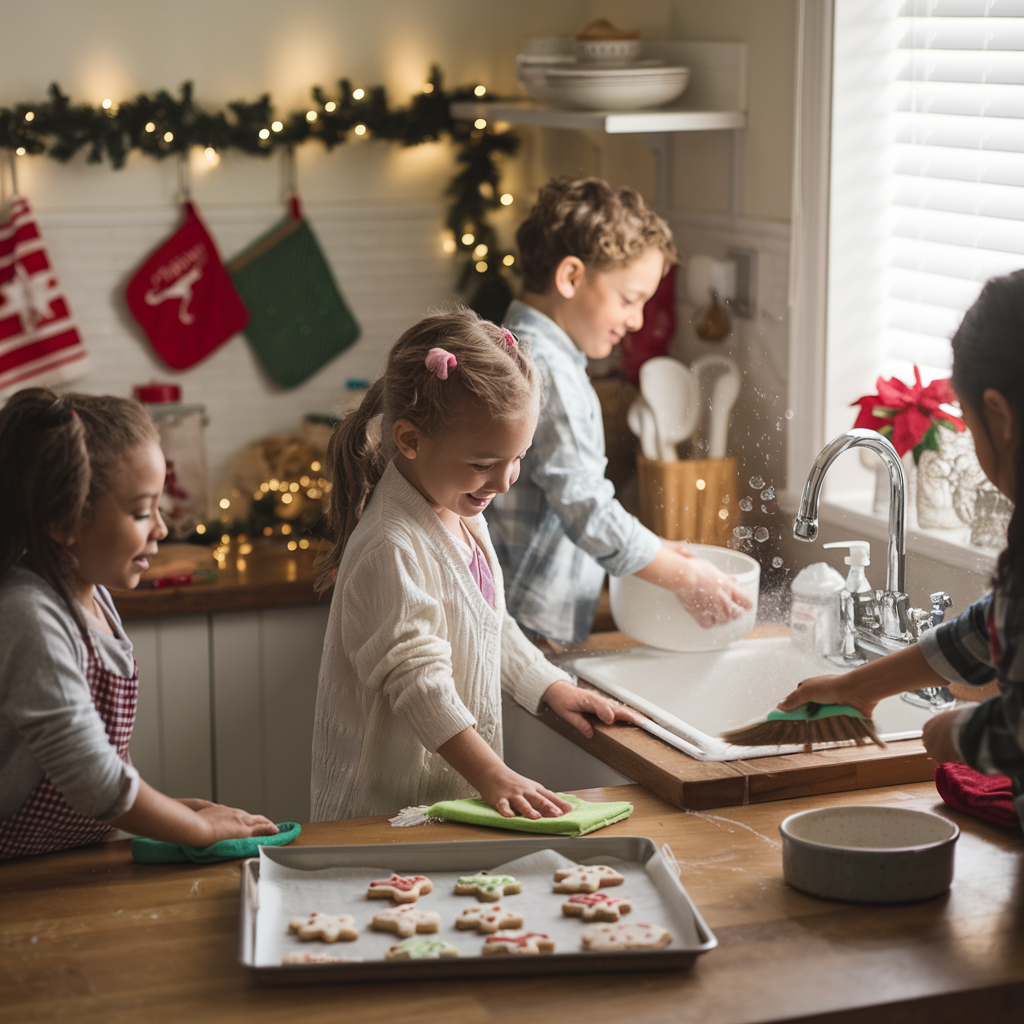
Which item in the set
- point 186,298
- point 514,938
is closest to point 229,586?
point 186,298

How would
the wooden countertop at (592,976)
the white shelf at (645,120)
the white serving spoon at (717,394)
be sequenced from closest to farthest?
the wooden countertop at (592,976) < the white serving spoon at (717,394) < the white shelf at (645,120)

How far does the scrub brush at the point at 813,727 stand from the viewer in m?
1.30

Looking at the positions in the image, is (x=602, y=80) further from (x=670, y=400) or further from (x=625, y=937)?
(x=625, y=937)

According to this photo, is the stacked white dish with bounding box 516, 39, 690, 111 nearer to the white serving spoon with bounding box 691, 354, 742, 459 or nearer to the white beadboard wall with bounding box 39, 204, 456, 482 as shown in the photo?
the white serving spoon with bounding box 691, 354, 742, 459

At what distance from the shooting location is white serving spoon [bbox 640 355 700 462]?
2027mm

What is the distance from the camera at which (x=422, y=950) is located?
0.98 metres

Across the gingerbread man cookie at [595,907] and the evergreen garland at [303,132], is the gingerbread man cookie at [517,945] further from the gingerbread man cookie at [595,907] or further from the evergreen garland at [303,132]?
the evergreen garland at [303,132]

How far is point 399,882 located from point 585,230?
1.10m

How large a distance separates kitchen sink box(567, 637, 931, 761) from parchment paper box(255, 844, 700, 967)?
47cm

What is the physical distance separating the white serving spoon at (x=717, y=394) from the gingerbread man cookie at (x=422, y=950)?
97 cm

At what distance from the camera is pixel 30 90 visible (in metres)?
2.71

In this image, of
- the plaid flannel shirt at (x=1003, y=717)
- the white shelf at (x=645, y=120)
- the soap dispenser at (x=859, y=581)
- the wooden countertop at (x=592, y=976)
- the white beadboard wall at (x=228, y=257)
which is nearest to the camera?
the wooden countertop at (x=592, y=976)

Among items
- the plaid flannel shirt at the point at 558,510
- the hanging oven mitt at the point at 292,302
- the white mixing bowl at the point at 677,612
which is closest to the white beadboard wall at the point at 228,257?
the hanging oven mitt at the point at 292,302

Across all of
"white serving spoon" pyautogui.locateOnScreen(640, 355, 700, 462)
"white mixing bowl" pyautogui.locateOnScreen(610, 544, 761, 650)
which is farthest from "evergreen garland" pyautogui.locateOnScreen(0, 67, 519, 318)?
"white mixing bowl" pyautogui.locateOnScreen(610, 544, 761, 650)
